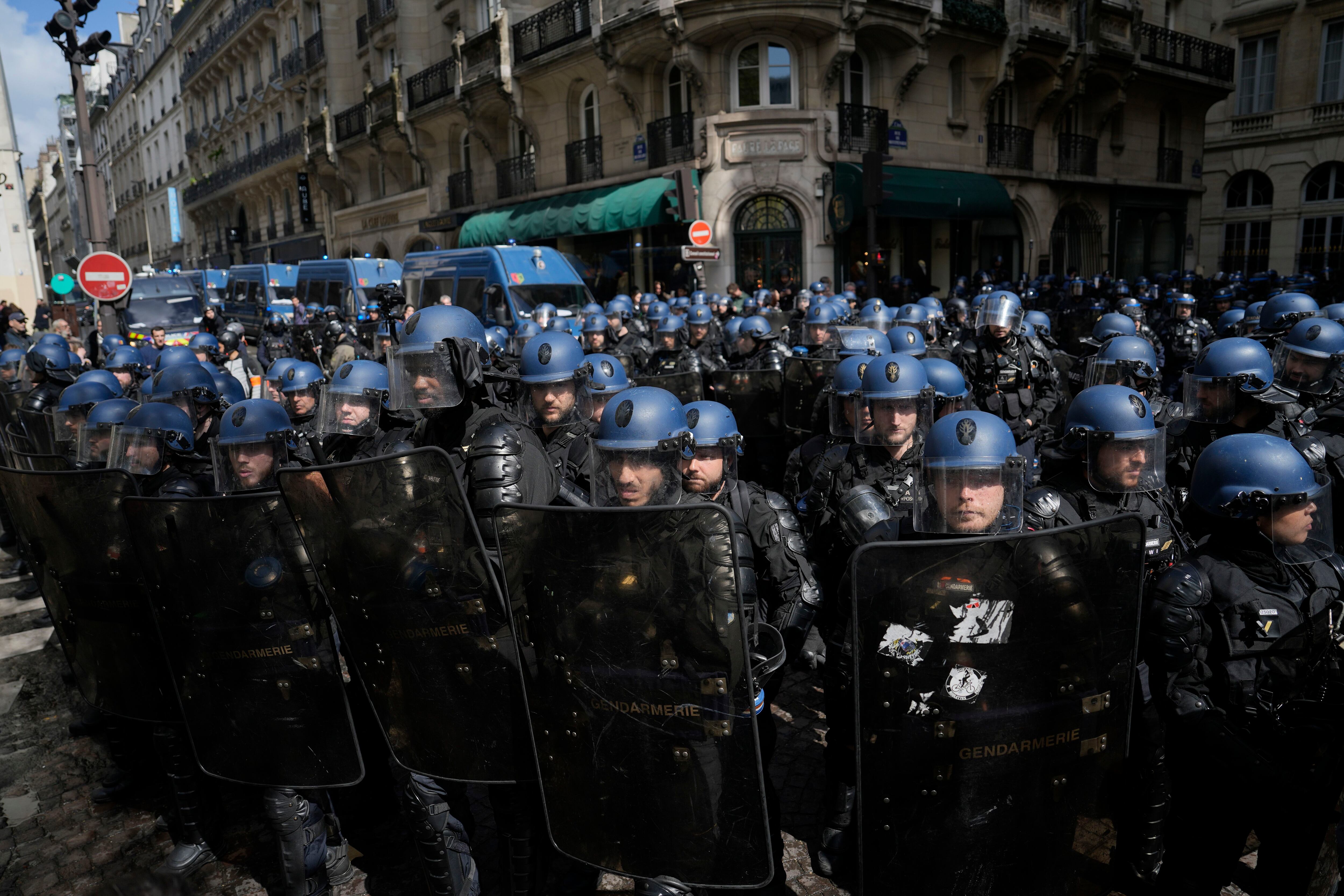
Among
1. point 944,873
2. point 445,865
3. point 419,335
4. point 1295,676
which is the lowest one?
point 445,865

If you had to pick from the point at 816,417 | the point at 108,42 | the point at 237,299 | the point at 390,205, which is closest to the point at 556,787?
the point at 816,417

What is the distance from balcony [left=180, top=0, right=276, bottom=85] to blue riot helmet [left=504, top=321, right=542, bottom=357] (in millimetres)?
32091

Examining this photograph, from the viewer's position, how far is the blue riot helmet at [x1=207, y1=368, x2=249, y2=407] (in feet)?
18.2

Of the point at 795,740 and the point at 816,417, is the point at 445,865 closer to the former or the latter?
the point at 795,740

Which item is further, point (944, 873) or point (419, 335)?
point (419, 335)

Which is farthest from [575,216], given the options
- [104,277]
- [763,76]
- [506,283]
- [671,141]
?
[104,277]

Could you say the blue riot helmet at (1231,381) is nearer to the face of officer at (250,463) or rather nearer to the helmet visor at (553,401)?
the helmet visor at (553,401)

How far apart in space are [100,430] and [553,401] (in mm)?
2282

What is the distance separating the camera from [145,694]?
3256 mm

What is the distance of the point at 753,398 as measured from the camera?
24.6 ft

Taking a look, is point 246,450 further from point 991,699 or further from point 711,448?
point 991,699

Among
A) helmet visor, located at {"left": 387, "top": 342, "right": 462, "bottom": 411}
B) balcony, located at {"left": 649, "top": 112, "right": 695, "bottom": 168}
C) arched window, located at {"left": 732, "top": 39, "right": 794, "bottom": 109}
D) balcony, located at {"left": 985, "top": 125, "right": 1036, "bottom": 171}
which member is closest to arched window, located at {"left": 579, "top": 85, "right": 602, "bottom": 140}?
balcony, located at {"left": 649, "top": 112, "right": 695, "bottom": 168}

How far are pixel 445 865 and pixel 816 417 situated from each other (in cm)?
376

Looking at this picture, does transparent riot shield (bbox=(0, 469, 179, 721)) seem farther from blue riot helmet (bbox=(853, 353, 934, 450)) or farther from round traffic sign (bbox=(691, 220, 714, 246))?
round traffic sign (bbox=(691, 220, 714, 246))
